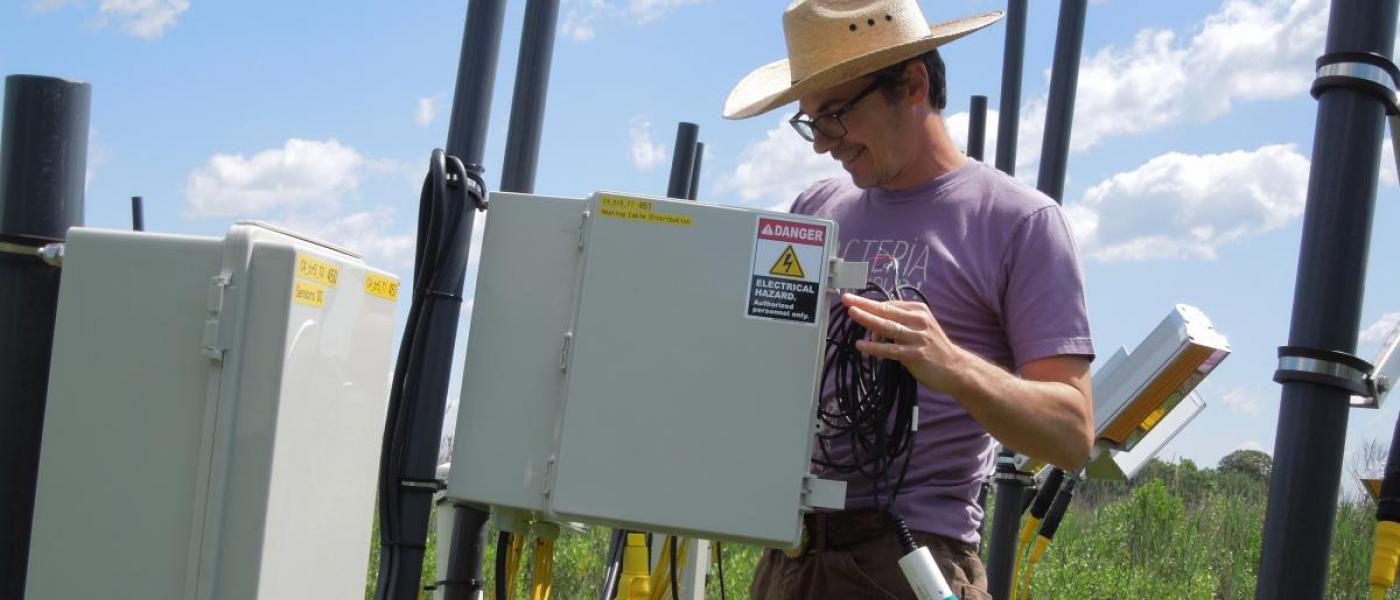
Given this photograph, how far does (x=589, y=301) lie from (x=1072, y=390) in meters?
0.72

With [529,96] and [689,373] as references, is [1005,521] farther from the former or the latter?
[689,373]

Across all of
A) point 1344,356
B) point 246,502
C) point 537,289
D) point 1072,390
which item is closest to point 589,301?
point 537,289

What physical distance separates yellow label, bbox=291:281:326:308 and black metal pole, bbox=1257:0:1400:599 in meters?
1.49

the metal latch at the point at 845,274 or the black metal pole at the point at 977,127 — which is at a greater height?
the black metal pole at the point at 977,127

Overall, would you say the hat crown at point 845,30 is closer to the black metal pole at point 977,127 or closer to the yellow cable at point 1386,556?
the yellow cable at point 1386,556

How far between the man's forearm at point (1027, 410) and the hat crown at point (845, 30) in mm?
618

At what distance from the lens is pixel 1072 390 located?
2064 mm

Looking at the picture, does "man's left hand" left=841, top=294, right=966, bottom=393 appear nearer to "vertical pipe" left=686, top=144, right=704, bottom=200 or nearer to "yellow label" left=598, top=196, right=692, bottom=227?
"yellow label" left=598, top=196, right=692, bottom=227

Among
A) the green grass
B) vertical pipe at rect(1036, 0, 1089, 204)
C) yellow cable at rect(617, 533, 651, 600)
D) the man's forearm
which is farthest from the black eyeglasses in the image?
the green grass

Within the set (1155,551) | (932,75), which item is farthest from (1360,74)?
(1155,551)

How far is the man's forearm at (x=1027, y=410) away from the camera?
1957 millimetres

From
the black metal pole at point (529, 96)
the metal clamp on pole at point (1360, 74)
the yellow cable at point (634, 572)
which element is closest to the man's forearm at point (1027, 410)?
the metal clamp on pole at point (1360, 74)

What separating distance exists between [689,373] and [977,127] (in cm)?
253

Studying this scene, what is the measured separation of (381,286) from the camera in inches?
82.9
